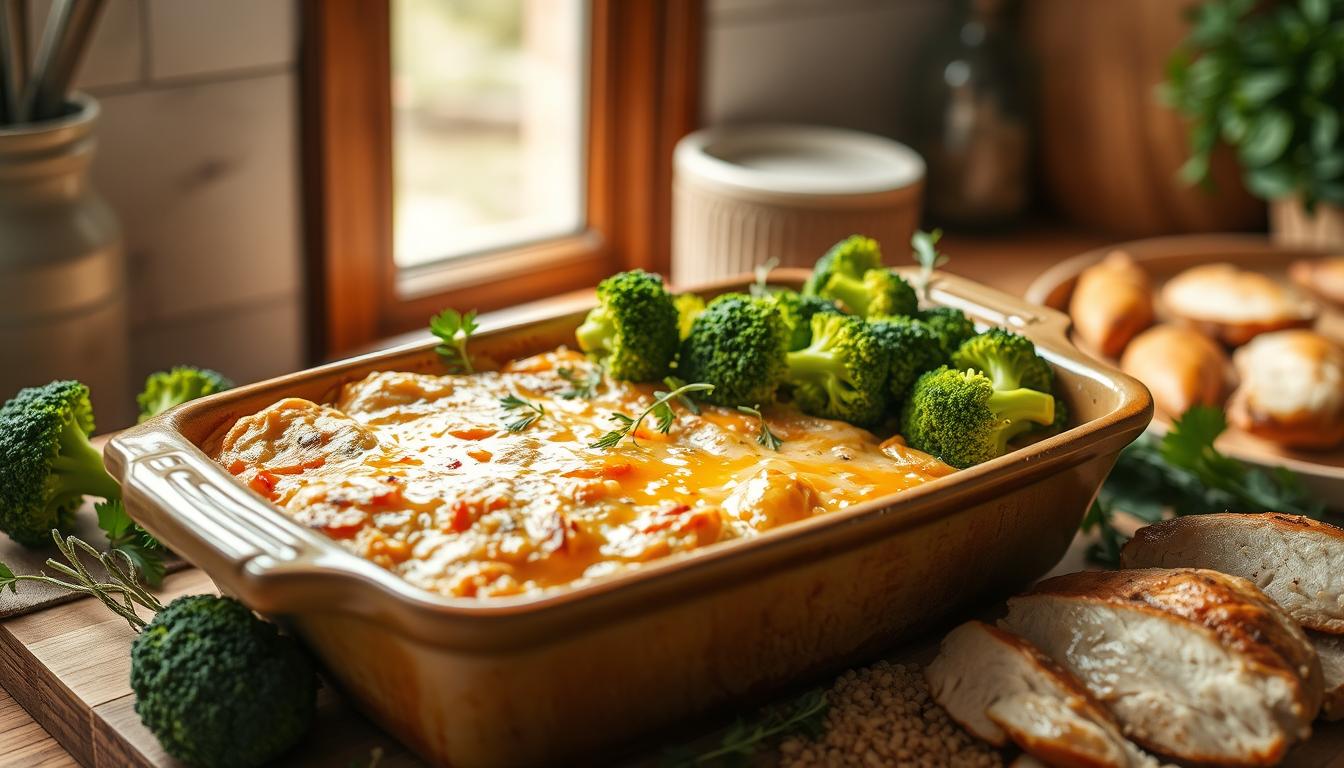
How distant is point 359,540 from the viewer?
128 cm

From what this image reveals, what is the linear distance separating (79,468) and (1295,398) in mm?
1660

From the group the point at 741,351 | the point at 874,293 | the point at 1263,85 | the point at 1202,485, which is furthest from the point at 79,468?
the point at 1263,85

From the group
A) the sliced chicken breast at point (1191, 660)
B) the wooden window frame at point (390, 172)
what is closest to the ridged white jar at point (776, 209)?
the wooden window frame at point (390, 172)

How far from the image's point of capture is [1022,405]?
160 centimetres

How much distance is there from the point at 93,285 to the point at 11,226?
13cm

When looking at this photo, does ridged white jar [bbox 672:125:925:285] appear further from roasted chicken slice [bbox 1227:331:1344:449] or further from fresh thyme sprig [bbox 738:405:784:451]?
fresh thyme sprig [bbox 738:405:784:451]

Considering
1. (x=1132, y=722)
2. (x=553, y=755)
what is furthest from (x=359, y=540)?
(x=1132, y=722)

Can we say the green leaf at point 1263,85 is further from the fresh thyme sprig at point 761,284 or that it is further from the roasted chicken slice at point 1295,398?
the fresh thyme sprig at point 761,284

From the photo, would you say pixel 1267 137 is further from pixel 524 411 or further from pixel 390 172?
pixel 524 411

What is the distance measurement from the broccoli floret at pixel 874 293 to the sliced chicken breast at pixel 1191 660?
0.49m

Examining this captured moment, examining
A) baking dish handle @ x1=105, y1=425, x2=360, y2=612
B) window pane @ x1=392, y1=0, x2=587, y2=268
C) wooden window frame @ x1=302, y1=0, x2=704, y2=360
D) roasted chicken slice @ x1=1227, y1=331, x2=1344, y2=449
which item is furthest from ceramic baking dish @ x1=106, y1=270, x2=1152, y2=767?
window pane @ x1=392, y1=0, x2=587, y2=268

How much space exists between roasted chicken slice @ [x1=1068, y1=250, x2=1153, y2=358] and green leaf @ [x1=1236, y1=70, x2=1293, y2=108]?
70cm

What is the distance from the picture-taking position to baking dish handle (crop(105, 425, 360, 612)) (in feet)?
3.75

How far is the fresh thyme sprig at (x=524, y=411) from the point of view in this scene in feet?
5.05
